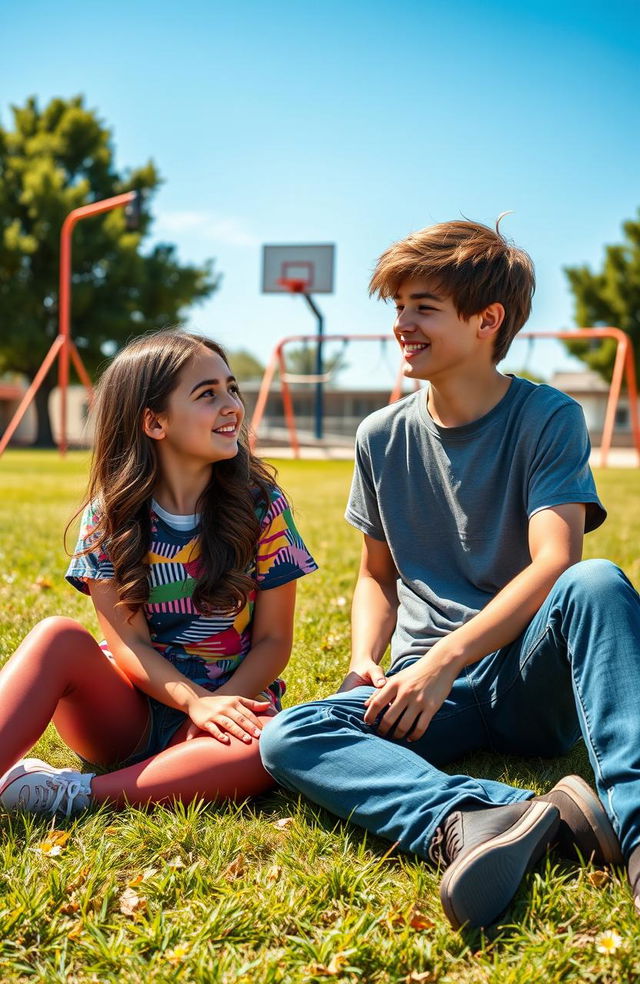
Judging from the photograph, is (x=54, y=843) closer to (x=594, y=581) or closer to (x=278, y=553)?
(x=278, y=553)

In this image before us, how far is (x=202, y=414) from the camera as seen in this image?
8.11 feet

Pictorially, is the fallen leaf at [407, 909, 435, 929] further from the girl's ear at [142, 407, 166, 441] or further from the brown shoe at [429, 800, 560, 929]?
the girl's ear at [142, 407, 166, 441]

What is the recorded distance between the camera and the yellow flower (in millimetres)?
1583

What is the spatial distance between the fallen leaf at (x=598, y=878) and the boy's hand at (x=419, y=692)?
0.43 m

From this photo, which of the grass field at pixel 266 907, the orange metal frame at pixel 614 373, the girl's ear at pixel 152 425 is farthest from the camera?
the orange metal frame at pixel 614 373

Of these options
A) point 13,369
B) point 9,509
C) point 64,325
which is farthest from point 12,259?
point 9,509

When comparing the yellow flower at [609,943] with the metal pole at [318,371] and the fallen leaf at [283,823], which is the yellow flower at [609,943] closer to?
the fallen leaf at [283,823]

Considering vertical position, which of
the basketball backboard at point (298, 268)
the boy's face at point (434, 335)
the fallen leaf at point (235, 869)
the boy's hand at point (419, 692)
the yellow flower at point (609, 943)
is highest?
the basketball backboard at point (298, 268)

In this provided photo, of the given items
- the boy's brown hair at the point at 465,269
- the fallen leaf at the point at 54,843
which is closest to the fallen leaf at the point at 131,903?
the fallen leaf at the point at 54,843

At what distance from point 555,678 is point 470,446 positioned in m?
0.65

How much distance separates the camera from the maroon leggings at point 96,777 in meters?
2.13

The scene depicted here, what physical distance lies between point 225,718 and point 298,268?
22.7 m

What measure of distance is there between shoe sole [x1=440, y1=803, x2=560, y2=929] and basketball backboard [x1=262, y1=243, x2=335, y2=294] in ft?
72.9

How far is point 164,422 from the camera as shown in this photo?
2514mm
